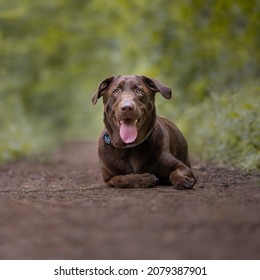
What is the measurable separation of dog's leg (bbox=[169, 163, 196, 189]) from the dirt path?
0.09 metres

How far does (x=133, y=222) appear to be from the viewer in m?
Result: 4.18

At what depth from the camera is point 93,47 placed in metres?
23.4

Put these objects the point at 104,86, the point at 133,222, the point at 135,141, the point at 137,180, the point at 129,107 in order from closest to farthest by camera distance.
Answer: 1. the point at 133,222
2. the point at 129,107
3. the point at 137,180
4. the point at 135,141
5. the point at 104,86

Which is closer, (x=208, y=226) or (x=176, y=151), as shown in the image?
(x=208, y=226)

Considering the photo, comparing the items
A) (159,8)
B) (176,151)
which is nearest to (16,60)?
(159,8)

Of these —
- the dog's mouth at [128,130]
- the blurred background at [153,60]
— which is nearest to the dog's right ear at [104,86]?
the dog's mouth at [128,130]

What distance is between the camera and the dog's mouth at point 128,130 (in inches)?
243

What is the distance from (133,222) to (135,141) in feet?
7.17

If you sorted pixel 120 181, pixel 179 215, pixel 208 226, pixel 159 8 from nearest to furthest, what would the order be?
pixel 208 226 → pixel 179 215 → pixel 120 181 → pixel 159 8

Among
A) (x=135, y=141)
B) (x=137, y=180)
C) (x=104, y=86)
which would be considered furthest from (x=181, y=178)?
(x=104, y=86)

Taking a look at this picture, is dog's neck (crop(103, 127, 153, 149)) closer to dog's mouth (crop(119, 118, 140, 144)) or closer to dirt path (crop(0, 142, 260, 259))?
dog's mouth (crop(119, 118, 140, 144))

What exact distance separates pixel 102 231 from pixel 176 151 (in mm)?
3490

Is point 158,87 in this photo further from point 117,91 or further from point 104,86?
point 104,86
